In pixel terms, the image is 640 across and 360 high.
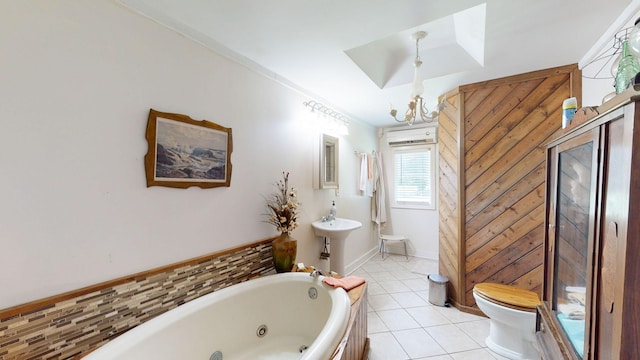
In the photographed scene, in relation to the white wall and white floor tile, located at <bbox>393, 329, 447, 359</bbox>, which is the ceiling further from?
white floor tile, located at <bbox>393, 329, 447, 359</bbox>

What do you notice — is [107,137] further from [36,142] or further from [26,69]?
[26,69]

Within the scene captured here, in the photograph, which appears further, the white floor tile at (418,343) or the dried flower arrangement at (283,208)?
the dried flower arrangement at (283,208)

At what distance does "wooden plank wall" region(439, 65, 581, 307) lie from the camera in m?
2.21

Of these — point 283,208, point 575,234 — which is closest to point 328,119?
point 283,208

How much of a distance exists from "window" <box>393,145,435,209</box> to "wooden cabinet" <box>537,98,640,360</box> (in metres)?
2.97

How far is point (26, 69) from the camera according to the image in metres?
1.01

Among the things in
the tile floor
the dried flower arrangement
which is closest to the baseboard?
the tile floor

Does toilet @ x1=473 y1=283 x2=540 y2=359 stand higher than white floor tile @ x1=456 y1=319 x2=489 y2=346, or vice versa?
toilet @ x1=473 y1=283 x2=540 y2=359

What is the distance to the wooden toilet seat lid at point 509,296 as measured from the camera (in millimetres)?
1777

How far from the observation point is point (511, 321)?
1.81 meters

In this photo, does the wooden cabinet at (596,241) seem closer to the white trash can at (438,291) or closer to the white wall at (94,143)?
the white trash can at (438,291)

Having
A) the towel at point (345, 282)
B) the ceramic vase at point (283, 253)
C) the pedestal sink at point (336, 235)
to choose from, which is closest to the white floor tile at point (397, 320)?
the pedestal sink at point (336, 235)

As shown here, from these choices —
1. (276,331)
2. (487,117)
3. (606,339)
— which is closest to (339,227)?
(276,331)

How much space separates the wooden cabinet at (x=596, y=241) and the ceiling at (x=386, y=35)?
91 cm
